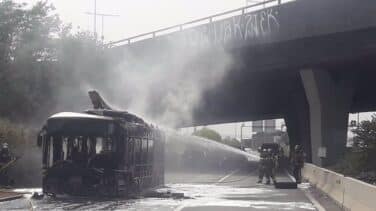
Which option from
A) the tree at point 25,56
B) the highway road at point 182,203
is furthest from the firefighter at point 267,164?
the tree at point 25,56

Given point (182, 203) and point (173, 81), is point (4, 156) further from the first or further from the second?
point (173, 81)

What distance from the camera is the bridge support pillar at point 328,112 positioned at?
42219 millimetres

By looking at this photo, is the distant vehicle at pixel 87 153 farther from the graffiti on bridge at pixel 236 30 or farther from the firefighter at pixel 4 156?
the graffiti on bridge at pixel 236 30

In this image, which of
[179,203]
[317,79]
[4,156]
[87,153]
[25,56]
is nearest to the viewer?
[179,203]

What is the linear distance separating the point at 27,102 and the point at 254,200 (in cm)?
2353

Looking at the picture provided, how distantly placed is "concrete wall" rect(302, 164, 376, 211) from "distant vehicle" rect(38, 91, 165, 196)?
6.06 meters

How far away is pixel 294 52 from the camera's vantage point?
3862cm

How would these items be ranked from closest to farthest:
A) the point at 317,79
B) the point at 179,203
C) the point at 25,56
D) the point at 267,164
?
the point at 179,203 < the point at 267,164 < the point at 317,79 < the point at 25,56

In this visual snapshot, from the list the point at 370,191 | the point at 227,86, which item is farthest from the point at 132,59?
the point at 370,191

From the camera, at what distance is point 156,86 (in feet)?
130

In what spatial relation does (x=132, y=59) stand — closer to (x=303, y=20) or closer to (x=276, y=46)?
(x=276, y=46)

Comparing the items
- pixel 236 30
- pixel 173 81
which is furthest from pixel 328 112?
pixel 173 81

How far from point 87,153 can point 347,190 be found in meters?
7.37

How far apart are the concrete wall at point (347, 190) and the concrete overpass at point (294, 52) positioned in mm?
8234
